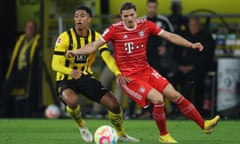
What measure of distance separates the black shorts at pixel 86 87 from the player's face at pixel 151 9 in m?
4.29

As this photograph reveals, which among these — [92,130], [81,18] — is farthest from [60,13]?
[81,18]

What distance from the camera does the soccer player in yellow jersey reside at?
13102mm

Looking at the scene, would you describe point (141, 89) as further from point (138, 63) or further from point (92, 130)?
point (92, 130)

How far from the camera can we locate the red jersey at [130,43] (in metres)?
13.0

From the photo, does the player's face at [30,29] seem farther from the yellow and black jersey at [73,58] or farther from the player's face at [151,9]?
the yellow and black jersey at [73,58]

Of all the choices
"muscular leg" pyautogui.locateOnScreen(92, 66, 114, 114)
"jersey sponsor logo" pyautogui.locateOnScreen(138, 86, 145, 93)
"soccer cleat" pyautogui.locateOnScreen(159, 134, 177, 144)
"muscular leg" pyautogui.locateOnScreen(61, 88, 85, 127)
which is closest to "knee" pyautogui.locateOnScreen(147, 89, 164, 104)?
"jersey sponsor logo" pyautogui.locateOnScreen(138, 86, 145, 93)

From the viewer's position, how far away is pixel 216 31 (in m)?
18.6

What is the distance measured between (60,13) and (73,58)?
601 centimetres

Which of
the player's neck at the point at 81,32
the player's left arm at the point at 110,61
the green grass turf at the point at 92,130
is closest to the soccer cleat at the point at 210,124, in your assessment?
the green grass turf at the point at 92,130

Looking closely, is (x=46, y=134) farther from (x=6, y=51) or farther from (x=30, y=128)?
(x=6, y=51)

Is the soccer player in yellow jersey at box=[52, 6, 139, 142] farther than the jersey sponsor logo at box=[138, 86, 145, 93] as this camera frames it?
Yes

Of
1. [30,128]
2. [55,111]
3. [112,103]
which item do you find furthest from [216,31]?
[112,103]

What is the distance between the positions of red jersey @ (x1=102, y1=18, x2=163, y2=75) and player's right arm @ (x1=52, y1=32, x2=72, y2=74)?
61cm

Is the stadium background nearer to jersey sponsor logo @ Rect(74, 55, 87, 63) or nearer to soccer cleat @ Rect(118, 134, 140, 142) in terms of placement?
jersey sponsor logo @ Rect(74, 55, 87, 63)
